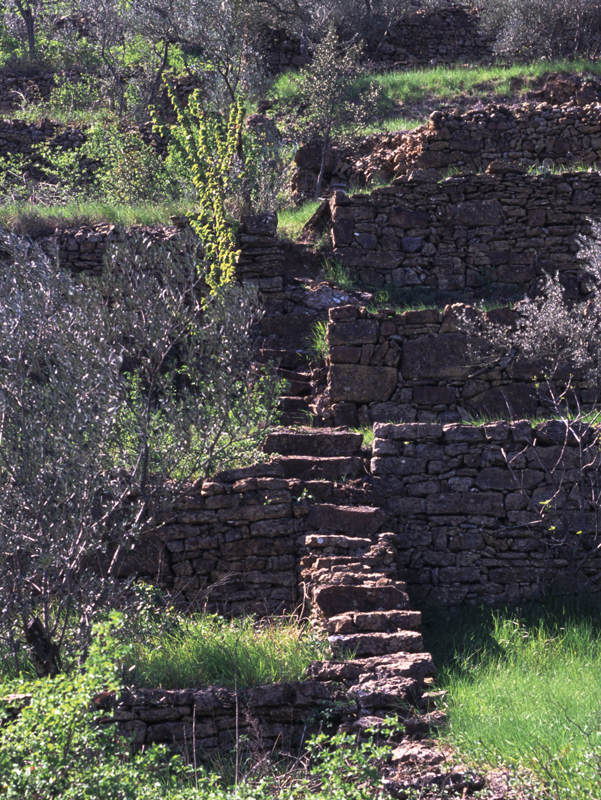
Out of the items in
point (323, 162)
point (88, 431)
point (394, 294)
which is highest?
point (323, 162)

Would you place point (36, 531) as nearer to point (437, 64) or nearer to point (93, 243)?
point (93, 243)

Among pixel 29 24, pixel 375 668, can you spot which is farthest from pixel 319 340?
pixel 29 24

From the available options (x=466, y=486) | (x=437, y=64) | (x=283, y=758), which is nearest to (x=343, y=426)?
(x=466, y=486)

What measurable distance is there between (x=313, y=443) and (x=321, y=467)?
32 centimetres

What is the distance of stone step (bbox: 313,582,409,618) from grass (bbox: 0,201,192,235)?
6959mm

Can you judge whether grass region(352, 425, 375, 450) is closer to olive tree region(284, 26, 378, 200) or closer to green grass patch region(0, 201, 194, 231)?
green grass patch region(0, 201, 194, 231)

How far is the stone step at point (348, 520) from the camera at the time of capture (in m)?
6.37

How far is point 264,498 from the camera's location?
21.0 feet

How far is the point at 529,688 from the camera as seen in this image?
4781 millimetres

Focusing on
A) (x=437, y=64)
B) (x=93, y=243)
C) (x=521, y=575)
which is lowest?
(x=521, y=575)

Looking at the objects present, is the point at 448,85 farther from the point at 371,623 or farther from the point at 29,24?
the point at 371,623

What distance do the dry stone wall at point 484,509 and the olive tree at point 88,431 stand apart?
1445 mm

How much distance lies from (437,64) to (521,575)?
637 inches

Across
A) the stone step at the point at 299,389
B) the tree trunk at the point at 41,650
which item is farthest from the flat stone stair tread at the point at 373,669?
the stone step at the point at 299,389
